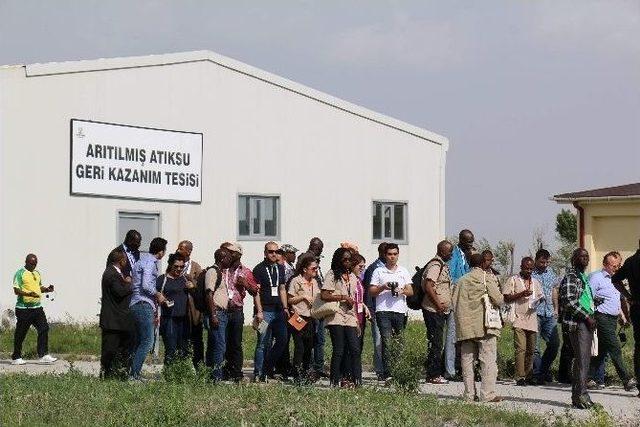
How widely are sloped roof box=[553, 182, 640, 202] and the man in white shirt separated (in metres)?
22.0

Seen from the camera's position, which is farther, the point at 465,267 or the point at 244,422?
the point at 465,267

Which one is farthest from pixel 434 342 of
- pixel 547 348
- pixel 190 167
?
pixel 190 167

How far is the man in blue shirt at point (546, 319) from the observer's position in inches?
741

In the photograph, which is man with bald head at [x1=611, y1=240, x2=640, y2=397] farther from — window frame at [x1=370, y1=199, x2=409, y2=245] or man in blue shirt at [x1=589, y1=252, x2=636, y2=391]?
window frame at [x1=370, y1=199, x2=409, y2=245]

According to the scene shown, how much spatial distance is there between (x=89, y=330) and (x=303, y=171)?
7945mm

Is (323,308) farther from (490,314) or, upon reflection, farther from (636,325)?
(636,325)

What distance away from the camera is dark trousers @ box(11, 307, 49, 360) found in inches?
851

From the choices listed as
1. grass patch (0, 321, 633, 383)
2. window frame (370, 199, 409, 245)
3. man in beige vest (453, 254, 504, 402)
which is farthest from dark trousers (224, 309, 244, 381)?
window frame (370, 199, 409, 245)

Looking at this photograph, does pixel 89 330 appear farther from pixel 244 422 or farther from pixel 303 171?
pixel 244 422

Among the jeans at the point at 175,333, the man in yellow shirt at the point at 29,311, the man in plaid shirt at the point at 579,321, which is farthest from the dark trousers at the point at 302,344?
the man in yellow shirt at the point at 29,311

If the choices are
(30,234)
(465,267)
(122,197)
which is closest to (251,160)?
(122,197)

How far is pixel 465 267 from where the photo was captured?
62.4ft

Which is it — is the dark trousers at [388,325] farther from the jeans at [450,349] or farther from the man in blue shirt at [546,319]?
the man in blue shirt at [546,319]

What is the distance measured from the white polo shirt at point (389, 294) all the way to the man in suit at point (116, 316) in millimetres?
3389
